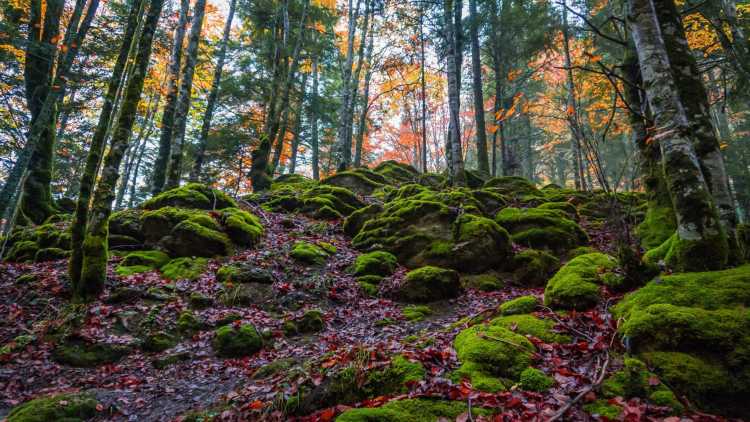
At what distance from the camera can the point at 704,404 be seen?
8.29 ft

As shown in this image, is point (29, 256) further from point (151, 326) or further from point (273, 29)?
point (273, 29)

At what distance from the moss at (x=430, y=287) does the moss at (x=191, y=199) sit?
6.72 m

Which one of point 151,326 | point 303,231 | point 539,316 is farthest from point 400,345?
point 303,231

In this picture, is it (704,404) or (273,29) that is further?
(273,29)

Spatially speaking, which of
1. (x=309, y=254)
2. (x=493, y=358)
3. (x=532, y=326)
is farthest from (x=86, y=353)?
(x=532, y=326)

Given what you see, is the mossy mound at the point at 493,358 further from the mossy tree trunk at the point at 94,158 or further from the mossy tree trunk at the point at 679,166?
the mossy tree trunk at the point at 94,158

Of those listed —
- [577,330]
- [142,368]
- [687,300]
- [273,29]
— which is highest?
[273,29]

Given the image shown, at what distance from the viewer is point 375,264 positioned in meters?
8.91

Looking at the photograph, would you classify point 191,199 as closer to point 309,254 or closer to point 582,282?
point 309,254

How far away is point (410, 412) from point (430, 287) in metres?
4.91

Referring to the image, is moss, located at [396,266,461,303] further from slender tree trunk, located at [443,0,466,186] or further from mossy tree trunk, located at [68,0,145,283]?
mossy tree trunk, located at [68,0,145,283]

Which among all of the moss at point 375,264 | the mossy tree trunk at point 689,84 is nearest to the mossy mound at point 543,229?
the moss at point 375,264

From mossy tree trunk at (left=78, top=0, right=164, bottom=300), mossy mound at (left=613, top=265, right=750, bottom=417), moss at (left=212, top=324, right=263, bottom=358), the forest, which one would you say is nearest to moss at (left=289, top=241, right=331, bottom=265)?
the forest

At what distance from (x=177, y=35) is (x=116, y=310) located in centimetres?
1136
